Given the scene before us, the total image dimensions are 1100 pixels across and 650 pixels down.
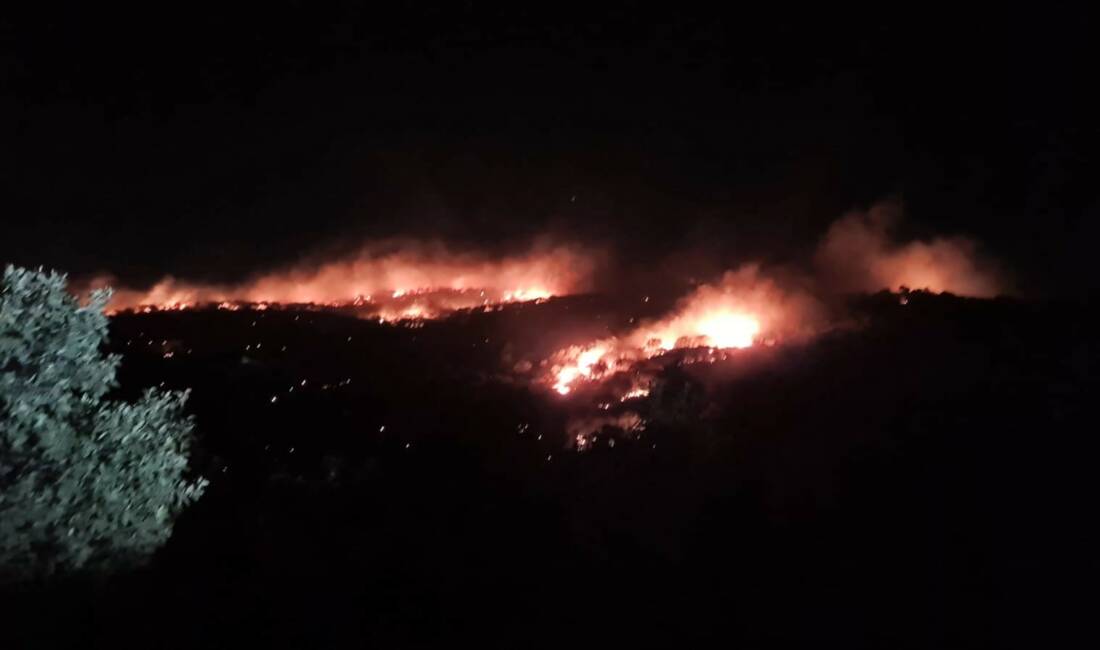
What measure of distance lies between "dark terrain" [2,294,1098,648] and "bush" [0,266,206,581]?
0.72 metres

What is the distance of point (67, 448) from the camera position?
12930mm

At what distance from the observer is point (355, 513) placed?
2217 cm

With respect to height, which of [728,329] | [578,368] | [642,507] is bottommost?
[642,507]

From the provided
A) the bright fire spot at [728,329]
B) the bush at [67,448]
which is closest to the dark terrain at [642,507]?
the bush at [67,448]

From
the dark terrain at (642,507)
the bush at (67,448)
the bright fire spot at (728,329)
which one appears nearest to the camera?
the bush at (67,448)

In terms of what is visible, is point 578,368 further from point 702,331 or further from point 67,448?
point 67,448

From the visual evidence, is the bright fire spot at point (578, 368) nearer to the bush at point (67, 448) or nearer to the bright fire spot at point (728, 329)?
the bright fire spot at point (728, 329)

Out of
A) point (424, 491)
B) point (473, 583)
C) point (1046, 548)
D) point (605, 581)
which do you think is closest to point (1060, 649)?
point (1046, 548)

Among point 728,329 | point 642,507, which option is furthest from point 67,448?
point 728,329

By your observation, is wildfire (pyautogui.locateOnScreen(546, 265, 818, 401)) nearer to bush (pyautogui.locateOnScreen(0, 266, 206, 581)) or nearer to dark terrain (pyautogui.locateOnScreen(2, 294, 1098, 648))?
dark terrain (pyautogui.locateOnScreen(2, 294, 1098, 648))

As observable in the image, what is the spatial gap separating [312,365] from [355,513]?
1196 cm

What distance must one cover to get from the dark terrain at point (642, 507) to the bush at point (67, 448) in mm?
725

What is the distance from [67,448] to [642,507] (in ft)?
44.4

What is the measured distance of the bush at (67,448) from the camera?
1258cm
